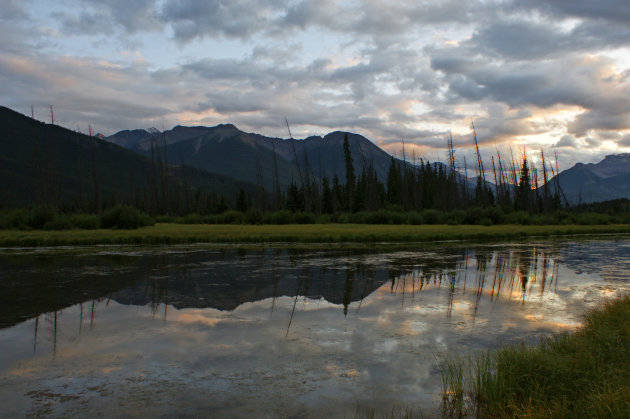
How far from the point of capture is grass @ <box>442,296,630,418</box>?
5551 mm

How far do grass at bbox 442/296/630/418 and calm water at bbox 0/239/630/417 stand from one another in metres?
0.55

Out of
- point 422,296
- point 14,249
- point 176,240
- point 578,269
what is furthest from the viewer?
point 176,240

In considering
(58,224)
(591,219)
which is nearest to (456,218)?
(591,219)

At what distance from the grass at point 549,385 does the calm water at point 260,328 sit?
55 centimetres

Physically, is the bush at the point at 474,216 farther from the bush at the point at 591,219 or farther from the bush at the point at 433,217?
the bush at the point at 591,219

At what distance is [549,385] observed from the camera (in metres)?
6.38

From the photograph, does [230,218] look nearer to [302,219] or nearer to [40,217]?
[302,219]

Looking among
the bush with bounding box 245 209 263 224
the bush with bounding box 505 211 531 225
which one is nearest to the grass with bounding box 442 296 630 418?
the bush with bounding box 245 209 263 224

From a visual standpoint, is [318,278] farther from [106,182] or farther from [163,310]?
[106,182]

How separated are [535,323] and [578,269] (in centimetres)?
1173

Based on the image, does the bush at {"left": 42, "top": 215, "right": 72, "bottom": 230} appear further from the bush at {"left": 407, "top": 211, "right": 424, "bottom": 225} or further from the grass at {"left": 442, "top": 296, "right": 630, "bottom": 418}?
the grass at {"left": 442, "top": 296, "right": 630, "bottom": 418}

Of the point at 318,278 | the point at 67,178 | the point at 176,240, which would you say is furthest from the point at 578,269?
the point at 67,178

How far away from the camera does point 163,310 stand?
12.6 meters

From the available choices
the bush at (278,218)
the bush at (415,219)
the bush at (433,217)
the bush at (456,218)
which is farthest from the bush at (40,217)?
the bush at (456,218)
